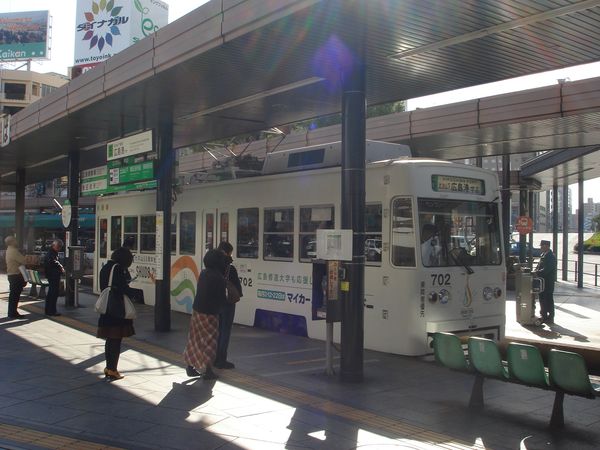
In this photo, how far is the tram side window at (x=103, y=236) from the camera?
16.2 m

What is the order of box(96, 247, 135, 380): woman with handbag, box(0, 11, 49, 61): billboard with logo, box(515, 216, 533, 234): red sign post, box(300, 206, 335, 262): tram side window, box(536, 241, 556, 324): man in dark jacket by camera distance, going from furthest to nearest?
box(0, 11, 49, 61): billboard with logo → box(515, 216, 533, 234): red sign post → box(536, 241, 556, 324): man in dark jacket → box(300, 206, 335, 262): tram side window → box(96, 247, 135, 380): woman with handbag

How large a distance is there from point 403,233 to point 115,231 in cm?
937

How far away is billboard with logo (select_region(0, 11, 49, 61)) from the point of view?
56562 mm

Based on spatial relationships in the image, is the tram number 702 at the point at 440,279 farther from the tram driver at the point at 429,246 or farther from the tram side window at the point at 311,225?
the tram side window at the point at 311,225

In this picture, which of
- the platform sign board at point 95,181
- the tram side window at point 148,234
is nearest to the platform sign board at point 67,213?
the platform sign board at point 95,181

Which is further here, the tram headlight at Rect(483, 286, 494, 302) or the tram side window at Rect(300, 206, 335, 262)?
the tram side window at Rect(300, 206, 335, 262)

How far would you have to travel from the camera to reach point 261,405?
639cm

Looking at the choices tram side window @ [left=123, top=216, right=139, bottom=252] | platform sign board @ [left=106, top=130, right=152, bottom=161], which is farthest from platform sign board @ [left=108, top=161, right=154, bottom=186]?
tram side window @ [left=123, top=216, right=139, bottom=252]

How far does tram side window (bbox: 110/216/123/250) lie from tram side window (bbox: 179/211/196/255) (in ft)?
9.67

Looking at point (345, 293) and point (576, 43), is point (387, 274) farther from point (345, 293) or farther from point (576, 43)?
point (576, 43)

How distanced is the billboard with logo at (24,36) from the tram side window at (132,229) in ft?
159

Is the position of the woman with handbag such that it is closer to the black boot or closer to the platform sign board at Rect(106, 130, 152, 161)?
the black boot

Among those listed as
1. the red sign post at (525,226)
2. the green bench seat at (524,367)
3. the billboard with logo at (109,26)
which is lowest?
the green bench seat at (524,367)

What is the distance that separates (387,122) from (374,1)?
10.1m
